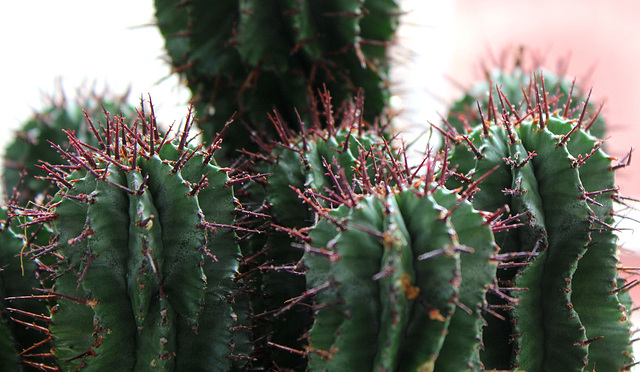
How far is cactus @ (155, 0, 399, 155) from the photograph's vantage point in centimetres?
129

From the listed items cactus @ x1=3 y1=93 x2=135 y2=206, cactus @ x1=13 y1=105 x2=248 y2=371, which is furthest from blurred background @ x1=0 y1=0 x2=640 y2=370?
cactus @ x1=13 y1=105 x2=248 y2=371

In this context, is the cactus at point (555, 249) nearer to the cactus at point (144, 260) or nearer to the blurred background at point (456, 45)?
the cactus at point (144, 260)

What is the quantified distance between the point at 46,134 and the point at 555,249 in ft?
3.97

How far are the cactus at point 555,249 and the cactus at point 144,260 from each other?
1.29 feet

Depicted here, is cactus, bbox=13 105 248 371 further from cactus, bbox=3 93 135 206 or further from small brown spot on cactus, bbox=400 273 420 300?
cactus, bbox=3 93 135 206

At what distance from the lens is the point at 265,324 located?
1.03m

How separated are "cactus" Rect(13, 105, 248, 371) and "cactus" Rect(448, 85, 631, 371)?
0.39 meters

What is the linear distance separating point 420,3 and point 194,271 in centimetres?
272

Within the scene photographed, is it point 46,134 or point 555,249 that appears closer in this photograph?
point 555,249

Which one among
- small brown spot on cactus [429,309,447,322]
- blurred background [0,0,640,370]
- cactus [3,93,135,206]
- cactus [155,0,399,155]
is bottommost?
small brown spot on cactus [429,309,447,322]

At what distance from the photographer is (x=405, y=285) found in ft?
2.37

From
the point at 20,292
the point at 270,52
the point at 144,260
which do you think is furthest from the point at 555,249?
the point at 20,292

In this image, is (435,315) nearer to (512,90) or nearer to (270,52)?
(270,52)

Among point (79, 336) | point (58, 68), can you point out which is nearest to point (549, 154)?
point (79, 336)
